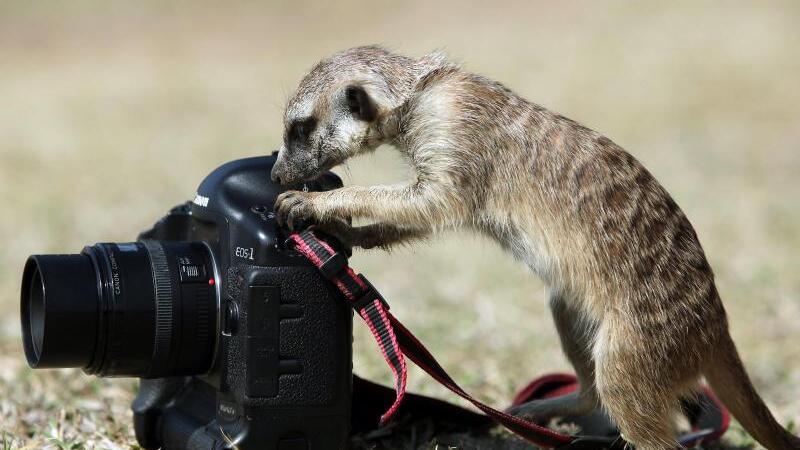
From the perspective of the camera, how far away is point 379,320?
336cm

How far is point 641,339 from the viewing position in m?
3.57

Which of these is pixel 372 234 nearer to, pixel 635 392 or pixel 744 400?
pixel 635 392

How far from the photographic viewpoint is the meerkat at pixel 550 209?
3.59 meters

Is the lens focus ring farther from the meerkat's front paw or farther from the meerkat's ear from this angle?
the meerkat's ear

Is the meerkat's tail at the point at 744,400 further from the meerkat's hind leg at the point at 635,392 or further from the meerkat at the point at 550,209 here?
the meerkat's hind leg at the point at 635,392

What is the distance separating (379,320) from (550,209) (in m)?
0.78

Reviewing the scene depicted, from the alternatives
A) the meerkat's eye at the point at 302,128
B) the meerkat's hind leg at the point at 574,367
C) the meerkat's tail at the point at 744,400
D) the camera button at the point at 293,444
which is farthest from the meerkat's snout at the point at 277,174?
the meerkat's tail at the point at 744,400

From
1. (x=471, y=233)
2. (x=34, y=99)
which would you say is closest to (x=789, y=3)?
(x=34, y=99)

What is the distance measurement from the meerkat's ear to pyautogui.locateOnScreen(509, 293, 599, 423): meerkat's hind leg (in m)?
0.97

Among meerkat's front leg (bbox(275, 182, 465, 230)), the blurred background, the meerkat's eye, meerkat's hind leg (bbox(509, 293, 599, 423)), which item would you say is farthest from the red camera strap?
the blurred background

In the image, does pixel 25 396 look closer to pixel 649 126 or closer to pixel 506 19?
pixel 649 126

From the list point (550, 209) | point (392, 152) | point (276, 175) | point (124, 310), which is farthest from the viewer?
point (392, 152)

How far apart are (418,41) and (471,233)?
1697 cm

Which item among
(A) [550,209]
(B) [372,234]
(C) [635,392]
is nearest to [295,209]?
(B) [372,234]
